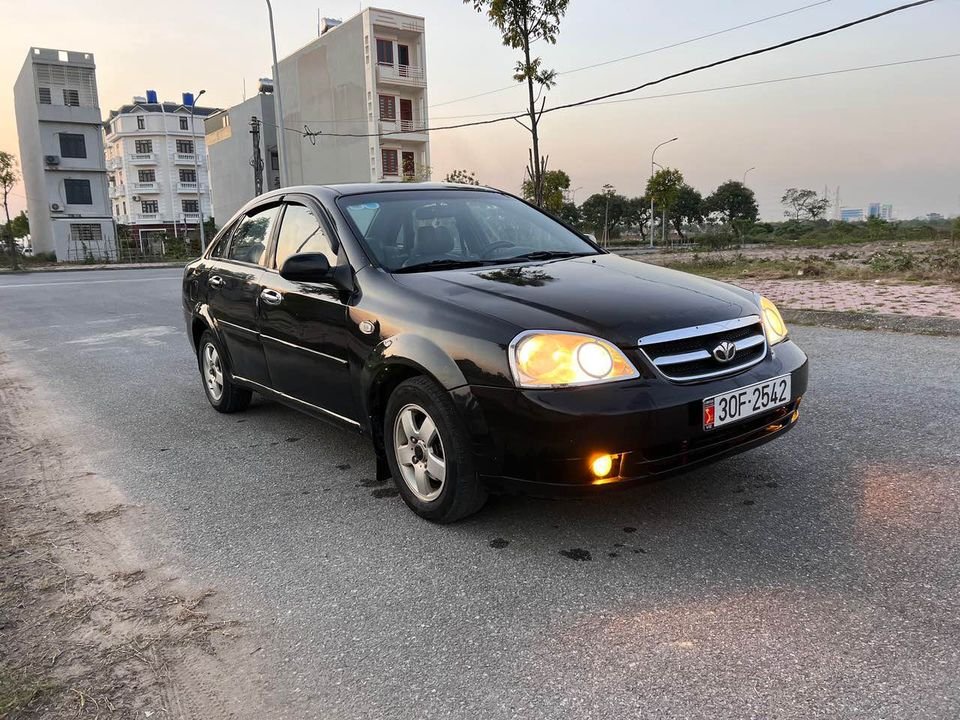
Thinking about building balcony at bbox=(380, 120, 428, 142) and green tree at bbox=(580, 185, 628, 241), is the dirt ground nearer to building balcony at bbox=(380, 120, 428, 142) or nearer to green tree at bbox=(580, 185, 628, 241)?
building balcony at bbox=(380, 120, 428, 142)

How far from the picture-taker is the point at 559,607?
2.43 m

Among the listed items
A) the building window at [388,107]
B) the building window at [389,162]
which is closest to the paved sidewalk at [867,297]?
the building window at [389,162]

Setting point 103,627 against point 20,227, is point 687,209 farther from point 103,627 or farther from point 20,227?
point 103,627

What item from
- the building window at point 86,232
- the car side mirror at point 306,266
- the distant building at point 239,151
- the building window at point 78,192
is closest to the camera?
the car side mirror at point 306,266

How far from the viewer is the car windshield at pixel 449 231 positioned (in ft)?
12.0

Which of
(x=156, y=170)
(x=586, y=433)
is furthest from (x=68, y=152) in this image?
(x=586, y=433)

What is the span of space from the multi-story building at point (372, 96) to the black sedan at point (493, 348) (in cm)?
3948

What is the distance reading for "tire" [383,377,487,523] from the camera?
2.89m

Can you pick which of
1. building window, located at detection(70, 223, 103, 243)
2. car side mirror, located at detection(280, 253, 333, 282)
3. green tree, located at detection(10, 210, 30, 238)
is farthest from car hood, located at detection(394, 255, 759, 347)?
green tree, located at detection(10, 210, 30, 238)

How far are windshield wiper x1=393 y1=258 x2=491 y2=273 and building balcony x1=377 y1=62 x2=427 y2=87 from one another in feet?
140

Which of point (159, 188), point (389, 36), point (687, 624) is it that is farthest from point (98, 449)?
point (159, 188)

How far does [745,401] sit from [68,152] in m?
59.9

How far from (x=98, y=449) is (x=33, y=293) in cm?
1632

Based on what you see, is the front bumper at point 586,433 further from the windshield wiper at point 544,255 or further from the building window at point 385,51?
the building window at point 385,51
